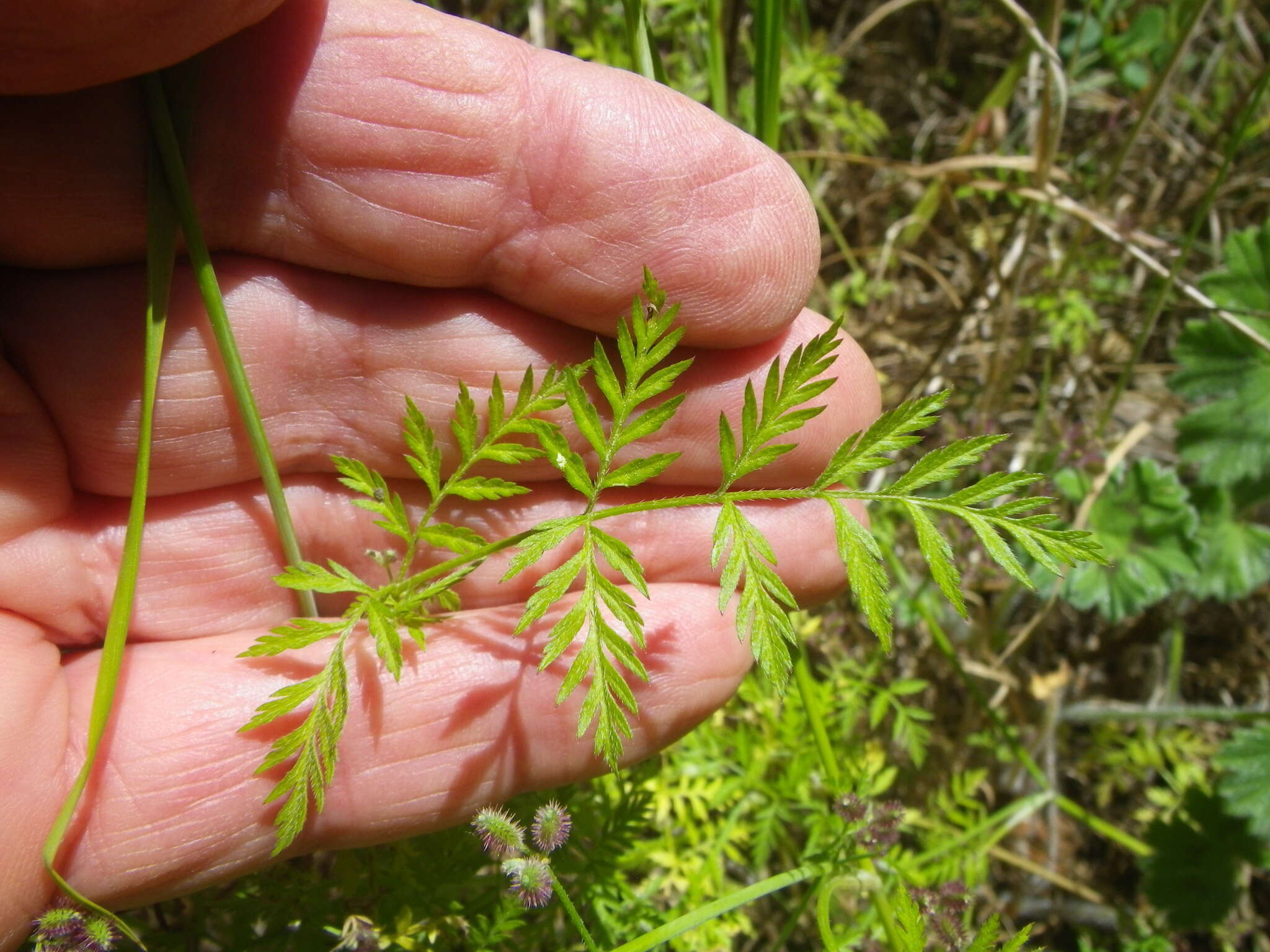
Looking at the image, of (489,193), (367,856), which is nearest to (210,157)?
(489,193)

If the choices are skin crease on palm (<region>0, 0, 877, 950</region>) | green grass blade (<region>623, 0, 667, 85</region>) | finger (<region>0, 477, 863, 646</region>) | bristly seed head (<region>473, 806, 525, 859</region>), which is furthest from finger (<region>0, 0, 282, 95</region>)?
bristly seed head (<region>473, 806, 525, 859</region>)

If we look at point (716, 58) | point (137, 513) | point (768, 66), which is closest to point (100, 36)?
point (137, 513)

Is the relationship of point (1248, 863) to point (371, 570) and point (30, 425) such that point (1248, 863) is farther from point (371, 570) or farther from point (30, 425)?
point (30, 425)

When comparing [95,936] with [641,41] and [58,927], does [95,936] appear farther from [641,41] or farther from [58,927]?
[641,41]

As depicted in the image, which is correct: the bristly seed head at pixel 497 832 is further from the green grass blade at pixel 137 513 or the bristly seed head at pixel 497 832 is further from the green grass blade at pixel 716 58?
the green grass blade at pixel 716 58

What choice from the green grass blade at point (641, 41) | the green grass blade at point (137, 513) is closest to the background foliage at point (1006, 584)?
the green grass blade at point (641, 41)

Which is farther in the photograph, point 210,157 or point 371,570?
point 371,570

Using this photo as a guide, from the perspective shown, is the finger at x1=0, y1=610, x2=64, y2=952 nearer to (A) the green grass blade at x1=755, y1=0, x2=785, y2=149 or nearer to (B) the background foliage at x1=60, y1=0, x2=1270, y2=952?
(B) the background foliage at x1=60, y1=0, x2=1270, y2=952
